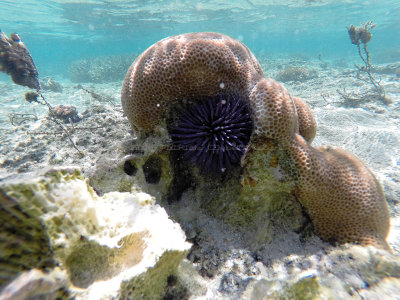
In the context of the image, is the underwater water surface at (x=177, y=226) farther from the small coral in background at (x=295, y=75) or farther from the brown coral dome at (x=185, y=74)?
the small coral in background at (x=295, y=75)

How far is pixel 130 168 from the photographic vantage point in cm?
321

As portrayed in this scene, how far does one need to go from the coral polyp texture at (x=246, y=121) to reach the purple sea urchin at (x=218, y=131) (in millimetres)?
14

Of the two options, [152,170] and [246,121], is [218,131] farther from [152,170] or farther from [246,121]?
[152,170]

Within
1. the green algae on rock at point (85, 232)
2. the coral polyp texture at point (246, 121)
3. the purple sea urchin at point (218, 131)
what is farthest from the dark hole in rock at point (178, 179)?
the green algae on rock at point (85, 232)

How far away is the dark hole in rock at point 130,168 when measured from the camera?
3.17m

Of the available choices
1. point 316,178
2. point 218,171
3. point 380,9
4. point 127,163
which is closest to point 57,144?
point 127,163

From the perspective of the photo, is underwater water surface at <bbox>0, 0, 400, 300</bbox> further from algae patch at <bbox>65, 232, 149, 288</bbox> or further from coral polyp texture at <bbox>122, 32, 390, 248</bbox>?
coral polyp texture at <bbox>122, 32, 390, 248</bbox>

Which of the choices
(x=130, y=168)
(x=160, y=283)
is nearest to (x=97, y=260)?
(x=160, y=283)

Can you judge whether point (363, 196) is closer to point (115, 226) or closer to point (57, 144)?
point (115, 226)

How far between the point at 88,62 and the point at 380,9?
2274 inches

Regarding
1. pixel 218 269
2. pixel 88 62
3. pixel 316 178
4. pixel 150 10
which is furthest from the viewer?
pixel 150 10

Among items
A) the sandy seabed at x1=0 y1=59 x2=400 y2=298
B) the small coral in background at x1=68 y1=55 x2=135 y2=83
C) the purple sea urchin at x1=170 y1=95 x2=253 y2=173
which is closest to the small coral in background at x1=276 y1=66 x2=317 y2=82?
the sandy seabed at x1=0 y1=59 x2=400 y2=298

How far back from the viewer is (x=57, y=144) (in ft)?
19.9

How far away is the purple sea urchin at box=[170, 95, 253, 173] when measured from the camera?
99.5 inches
